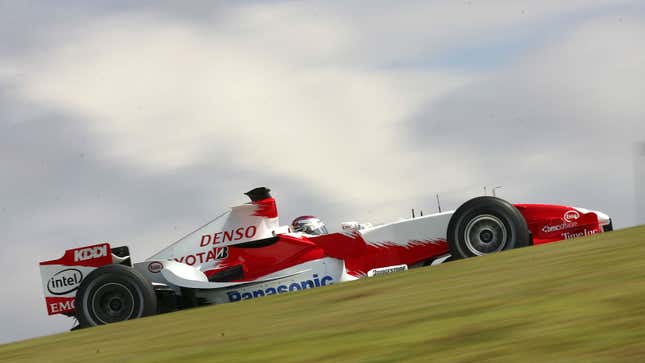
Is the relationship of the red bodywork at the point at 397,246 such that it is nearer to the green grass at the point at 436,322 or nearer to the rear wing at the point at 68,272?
the rear wing at the point at 68,272

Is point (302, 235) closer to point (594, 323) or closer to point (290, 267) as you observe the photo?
point (290, 267)

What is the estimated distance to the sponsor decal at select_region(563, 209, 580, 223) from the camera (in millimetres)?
8062

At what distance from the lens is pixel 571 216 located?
8086mm

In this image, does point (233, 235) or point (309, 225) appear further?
point (309, 225)

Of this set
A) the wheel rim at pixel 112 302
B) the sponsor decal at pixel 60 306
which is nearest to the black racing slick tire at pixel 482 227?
the wheel rim at pixel 112 302

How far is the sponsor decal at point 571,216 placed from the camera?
8062mm

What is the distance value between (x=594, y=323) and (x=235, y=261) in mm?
6050

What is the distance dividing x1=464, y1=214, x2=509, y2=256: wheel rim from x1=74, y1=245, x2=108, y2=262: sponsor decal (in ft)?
11.0

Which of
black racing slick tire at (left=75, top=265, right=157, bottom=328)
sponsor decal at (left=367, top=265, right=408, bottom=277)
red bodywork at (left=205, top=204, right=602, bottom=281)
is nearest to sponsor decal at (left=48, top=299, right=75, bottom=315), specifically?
black racing slick tire at (left=75, top=265, right=157, bottom=328)

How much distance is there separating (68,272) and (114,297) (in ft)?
2.67

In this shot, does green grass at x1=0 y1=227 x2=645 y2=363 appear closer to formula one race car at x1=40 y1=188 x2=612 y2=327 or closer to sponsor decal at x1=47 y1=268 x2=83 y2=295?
formula one race car at x1=40 y1=188 x2=612 y2=327

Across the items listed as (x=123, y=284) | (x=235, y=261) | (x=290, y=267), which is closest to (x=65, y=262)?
(x=123, y=284)

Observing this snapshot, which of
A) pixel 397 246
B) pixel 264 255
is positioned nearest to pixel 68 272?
pixel 264 255

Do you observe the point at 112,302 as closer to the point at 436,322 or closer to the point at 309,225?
the point at 309,225
